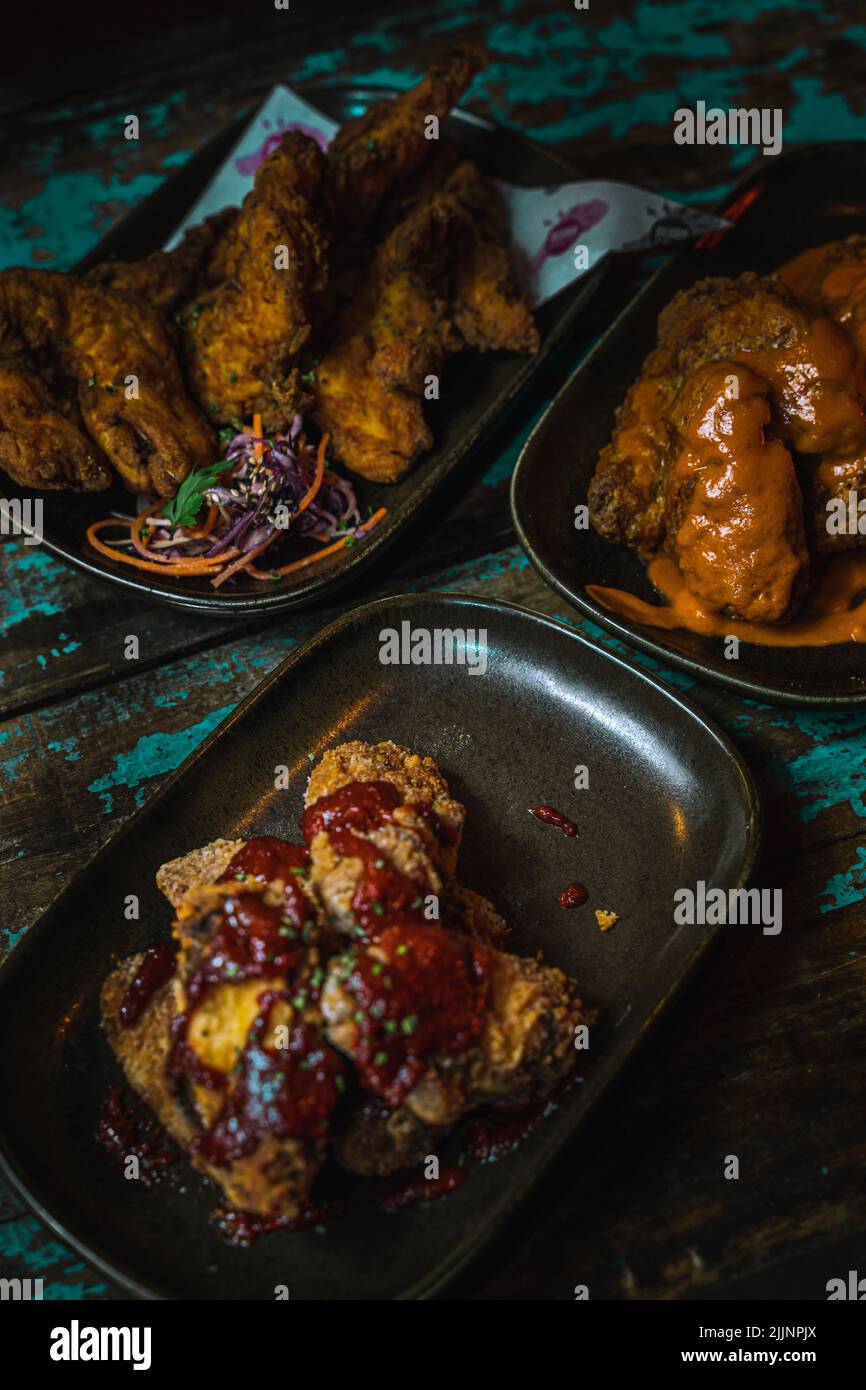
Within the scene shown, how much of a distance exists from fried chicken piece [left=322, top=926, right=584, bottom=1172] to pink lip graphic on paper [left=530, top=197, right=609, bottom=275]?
3.40 m

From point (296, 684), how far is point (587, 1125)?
1863mm

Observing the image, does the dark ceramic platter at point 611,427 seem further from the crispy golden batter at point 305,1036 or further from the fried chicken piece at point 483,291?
the crispy golden batter at point 305,1036

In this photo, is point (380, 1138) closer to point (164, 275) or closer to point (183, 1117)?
point (183, 1117)

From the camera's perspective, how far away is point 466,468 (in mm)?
5047

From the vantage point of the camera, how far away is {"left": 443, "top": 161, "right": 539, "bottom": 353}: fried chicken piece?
495 cm

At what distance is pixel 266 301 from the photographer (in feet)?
15.1

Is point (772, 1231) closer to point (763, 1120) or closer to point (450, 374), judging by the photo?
point (763, 1120)

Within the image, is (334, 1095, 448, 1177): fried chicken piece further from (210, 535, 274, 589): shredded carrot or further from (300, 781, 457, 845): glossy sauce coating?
(210, 535, 274, 589): shredded carrot

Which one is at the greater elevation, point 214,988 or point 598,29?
point 598,29

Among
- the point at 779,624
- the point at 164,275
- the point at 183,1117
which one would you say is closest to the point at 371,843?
the point at 183,1117

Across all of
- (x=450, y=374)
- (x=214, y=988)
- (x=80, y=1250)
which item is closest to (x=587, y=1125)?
(x=214, y=988)

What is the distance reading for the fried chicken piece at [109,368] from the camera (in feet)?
15.0

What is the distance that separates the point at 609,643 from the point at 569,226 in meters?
2.06
